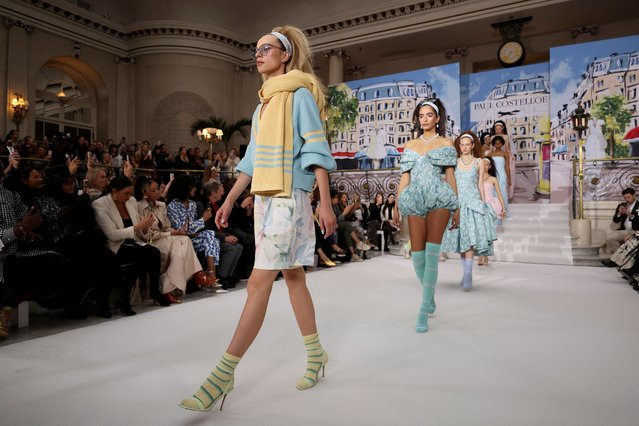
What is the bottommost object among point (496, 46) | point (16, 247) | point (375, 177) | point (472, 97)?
point (16, 247)

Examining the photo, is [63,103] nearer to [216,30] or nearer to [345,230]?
[216,30]

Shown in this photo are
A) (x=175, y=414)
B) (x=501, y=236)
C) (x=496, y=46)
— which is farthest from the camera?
(x=496, y=46)

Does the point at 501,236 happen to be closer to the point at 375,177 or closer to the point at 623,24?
the point at 375,177

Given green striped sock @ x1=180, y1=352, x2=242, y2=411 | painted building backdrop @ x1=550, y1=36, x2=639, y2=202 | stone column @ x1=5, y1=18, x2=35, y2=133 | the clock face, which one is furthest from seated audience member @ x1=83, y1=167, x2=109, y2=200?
the clock face

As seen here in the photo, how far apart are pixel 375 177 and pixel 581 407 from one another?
1197 cm

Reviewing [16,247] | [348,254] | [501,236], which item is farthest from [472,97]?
[16,247]

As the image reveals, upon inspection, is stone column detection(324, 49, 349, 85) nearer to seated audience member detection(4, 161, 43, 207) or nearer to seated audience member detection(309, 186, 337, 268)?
seated audience member detection(309, 186, 337, 268)

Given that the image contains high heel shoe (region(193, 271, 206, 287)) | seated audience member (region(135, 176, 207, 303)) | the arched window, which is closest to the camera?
seated audience member (region(135, 176, 207, 303))

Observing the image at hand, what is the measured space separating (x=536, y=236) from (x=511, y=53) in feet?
26.8

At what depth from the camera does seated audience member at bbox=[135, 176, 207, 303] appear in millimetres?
4242

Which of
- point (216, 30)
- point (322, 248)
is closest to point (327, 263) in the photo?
point (322, 248)

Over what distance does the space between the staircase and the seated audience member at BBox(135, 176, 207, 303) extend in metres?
5.68

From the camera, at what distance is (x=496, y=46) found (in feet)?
50.5

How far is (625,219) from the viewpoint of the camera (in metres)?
8.15
